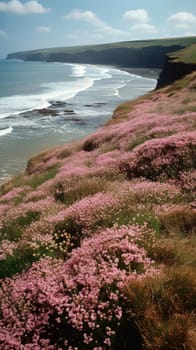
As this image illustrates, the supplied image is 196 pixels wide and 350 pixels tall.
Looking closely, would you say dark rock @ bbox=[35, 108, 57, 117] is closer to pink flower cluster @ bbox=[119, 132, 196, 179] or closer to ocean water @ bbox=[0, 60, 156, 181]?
ocean water @ bbox=[0, 60, 156, 181]

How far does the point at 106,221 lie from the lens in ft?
24.5

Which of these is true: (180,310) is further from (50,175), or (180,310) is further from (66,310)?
(50,175)

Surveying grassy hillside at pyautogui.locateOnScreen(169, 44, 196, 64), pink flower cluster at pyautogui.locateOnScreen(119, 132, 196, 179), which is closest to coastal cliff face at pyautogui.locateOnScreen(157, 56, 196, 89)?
grassy hillside at pyautogui.locateOnScreen(169, 44, 196, 64)

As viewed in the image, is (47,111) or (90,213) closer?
(90,213)

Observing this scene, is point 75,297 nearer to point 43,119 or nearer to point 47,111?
point 43,119

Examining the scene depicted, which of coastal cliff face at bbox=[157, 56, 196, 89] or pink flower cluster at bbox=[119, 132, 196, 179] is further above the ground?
coastal cliff face at bbox=[157, 56, 196, 89]

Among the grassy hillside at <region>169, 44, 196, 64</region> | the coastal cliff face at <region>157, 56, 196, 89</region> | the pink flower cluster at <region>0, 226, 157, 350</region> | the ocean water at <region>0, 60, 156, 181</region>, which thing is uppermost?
the grassy hillside at <region>169, 44, 196, 64</region>

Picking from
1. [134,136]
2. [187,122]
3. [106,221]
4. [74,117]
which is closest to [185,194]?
[106,221]

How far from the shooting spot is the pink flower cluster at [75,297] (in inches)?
188

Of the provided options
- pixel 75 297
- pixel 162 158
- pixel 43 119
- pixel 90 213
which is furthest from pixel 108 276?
pixel 43 119

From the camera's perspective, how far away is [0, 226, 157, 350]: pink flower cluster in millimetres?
4777

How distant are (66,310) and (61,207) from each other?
5.20 m

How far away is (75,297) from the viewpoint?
507cm

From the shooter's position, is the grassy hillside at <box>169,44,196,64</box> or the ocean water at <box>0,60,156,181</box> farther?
the grassy hillside at <box>169,44,196,64</box>
